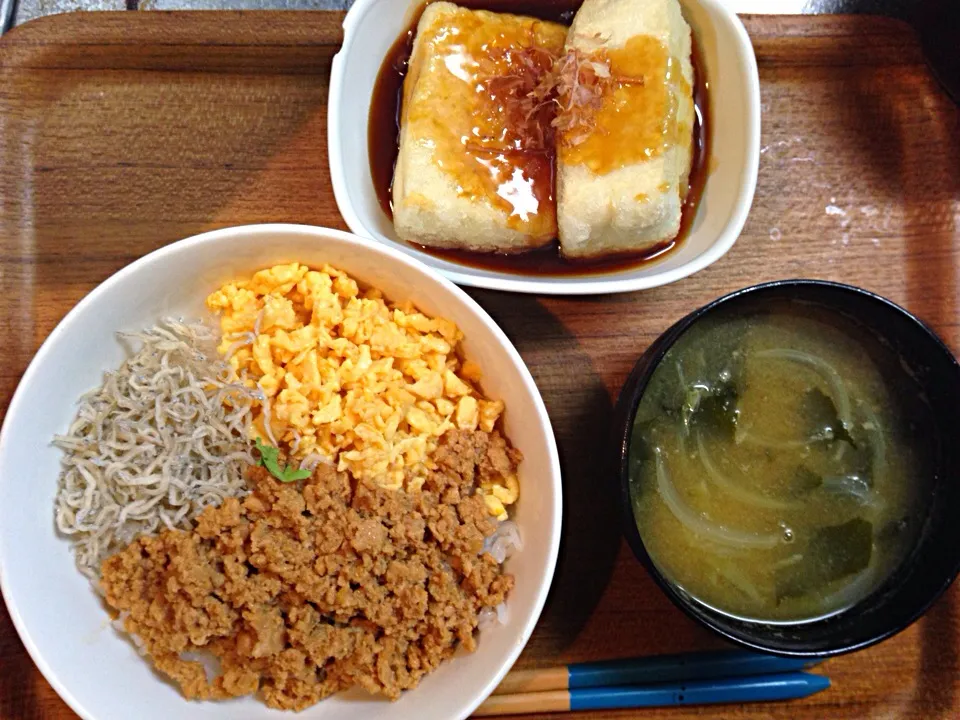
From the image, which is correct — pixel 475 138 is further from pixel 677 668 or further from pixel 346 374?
pixel 677 668

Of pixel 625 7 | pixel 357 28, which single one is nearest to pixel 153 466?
pixel 357 28

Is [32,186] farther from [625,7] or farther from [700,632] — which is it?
[700,632]

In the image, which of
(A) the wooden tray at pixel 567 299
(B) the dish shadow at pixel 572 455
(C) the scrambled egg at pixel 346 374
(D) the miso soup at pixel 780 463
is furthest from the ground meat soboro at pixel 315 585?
(D) the miso soup at pixel 780 463

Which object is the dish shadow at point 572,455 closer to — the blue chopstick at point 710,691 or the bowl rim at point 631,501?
the blue chopstick at point 710,691

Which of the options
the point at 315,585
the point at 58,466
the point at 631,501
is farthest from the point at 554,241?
the point at 58,466

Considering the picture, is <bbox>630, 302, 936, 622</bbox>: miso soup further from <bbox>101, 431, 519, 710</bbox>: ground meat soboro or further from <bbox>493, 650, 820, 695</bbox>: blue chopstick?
<bbox>101, 431, 519, 710</bbox>: ground meat soboro

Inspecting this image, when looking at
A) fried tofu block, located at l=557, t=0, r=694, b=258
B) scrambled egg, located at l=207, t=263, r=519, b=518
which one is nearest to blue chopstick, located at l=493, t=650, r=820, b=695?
scrambled egg, located at l=207, t=263, r=519, b=518

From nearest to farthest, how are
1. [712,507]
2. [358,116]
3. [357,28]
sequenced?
[712,507] → [357,28] → [358,116]
